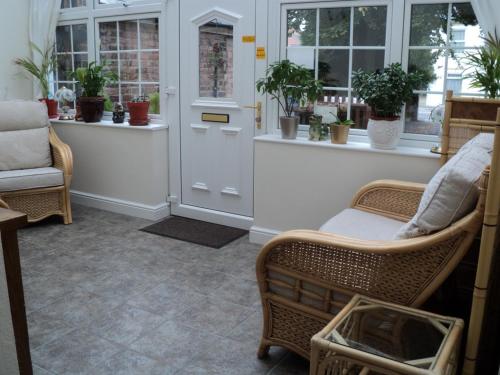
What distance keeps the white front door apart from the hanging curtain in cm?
165

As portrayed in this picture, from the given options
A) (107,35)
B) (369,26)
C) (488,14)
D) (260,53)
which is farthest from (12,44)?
(488,14)

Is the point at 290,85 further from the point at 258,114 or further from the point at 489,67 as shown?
the point at 489,67

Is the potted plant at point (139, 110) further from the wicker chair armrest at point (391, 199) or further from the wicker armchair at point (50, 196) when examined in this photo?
the wicker chair armrest at point (391, 199)

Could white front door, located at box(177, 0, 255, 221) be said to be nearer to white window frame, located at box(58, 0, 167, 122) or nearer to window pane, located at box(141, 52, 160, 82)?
white window frame, located at box(58, 0, 167, 122)

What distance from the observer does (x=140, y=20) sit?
14.8 ft

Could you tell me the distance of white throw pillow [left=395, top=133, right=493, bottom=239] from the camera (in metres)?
1.74

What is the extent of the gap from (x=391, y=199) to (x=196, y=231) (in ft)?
5.86

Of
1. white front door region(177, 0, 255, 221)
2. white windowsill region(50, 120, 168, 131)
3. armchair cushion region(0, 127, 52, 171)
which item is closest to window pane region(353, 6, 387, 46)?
white front door region(177, 0, 255, 221)

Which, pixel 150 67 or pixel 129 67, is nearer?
pixel 150 67

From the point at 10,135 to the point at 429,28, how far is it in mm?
3435

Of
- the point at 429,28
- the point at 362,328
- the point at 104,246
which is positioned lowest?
the point at 104,246

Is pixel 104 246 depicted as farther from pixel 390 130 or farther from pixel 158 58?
pixel 390 130

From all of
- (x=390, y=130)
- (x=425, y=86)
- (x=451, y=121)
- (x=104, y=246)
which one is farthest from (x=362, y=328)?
(x=104, y=246)

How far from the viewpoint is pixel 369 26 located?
3379 millimetres
